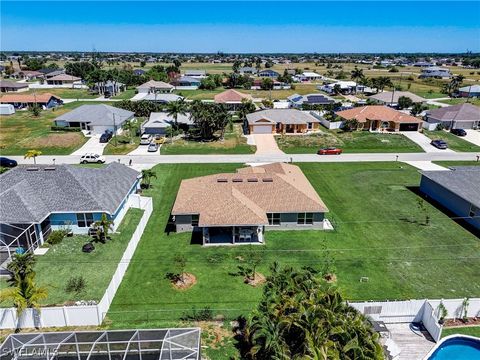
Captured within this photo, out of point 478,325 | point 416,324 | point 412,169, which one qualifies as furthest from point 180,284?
point 412,169

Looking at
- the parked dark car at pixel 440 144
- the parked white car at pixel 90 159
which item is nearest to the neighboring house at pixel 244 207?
the parked white car at pixel 90 159

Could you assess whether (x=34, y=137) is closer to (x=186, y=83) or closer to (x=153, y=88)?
(x=153, y=88)

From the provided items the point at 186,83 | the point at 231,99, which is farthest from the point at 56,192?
the point at 186,83

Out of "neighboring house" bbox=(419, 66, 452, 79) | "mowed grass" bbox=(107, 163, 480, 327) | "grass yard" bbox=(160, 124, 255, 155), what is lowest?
"mowed grass" bbox=(107, 163, 480, 327)

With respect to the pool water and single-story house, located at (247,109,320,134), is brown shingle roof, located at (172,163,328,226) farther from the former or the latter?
single-story house, located at (247,109,320,134)

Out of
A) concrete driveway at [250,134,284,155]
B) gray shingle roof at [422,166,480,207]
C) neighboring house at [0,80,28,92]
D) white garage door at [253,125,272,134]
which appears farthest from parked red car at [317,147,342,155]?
neighboring house at [0,80,28,92]

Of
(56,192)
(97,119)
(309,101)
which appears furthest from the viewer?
(309,101)

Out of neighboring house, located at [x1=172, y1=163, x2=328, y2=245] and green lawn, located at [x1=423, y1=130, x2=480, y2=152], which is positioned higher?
neighboring house, located at [x1=172, y1=163, x2=328, y2=245]

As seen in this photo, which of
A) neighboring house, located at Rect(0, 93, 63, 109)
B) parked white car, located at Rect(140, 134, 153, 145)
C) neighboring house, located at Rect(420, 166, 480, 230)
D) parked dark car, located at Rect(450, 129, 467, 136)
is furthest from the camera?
neighboring house, located at Rect(0, 93, 63, 109)
